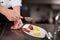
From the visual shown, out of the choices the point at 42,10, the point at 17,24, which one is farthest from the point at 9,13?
the point at 42,10

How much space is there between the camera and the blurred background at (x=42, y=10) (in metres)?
1.75

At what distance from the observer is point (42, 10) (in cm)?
186

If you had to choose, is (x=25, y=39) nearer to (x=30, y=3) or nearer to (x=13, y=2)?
(x=13, y=2)

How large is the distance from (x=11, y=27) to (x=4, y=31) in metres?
0.04

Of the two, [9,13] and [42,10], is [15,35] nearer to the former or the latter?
[9,13]

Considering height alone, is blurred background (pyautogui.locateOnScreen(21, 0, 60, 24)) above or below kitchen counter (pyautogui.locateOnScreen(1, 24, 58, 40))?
below

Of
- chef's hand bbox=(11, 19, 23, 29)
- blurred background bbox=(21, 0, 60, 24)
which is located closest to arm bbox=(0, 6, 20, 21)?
chef's hand bbox=(11, 19, 23, 29)

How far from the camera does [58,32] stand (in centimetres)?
62

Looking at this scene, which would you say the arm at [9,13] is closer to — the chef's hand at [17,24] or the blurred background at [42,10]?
the chef's hand at [17,24]

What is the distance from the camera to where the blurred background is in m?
1.75

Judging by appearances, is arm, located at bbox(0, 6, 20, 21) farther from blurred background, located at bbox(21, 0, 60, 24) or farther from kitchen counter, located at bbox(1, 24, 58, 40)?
blurred background, located at bbox(21, 0, 60, 24)

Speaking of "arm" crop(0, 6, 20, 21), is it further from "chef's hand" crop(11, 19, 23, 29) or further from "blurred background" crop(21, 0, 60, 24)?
"blurred background" crop(21, 0, 60, 24)

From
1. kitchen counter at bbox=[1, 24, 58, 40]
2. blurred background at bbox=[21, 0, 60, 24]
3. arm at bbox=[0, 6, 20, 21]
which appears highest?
arm at bbox=[0, 6, 20, 21]

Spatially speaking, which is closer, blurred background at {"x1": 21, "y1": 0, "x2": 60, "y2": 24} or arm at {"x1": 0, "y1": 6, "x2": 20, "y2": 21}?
arm at {"x1": 0, "y1": 6, "x2": 20, "y2": 21}
